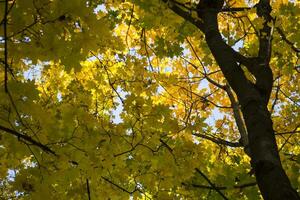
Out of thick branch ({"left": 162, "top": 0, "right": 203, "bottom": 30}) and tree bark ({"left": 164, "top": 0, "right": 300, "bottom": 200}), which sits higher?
thick branch ({"left": 162, "top": 0, "right": 203, "bottom": 30})

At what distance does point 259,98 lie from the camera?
109 inches

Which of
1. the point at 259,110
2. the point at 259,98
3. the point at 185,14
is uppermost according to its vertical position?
the point at 185,14

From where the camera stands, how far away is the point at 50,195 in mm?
3066

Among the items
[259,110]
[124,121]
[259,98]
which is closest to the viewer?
[259,110]

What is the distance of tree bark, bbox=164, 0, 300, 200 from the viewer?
2154 millimetres

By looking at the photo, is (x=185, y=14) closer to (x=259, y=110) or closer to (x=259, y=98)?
(x=259, y=98)

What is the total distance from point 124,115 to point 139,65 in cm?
184

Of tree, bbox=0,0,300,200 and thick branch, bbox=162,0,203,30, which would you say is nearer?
tree, bbox=0,0,300,200

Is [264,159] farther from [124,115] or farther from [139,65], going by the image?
[139,65]

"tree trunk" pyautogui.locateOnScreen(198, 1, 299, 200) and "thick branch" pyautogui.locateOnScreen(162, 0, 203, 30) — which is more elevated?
"thick branch" pyautogui.locateOnScreen(162, 0, 203, 30)

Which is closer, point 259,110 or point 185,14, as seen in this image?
point 259,110

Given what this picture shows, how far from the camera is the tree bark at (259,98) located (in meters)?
2.15

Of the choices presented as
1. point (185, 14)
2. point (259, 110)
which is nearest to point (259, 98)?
point (259, 110)

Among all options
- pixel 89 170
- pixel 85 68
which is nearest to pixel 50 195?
pixel 89 170
